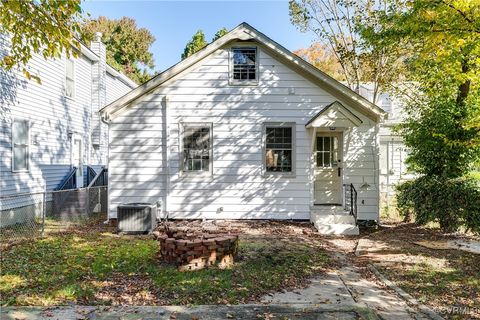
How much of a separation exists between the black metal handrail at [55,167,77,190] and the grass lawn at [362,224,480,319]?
11.8 m

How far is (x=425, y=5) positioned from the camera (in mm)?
7012

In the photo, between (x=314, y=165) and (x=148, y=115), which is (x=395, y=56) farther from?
(x=148, y=115)

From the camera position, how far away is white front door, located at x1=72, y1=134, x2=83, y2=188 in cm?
1499

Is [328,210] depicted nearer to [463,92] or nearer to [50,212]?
[463,92]

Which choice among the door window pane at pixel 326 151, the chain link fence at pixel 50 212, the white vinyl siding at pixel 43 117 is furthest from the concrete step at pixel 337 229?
the white vinyl siding at pixel 43 117

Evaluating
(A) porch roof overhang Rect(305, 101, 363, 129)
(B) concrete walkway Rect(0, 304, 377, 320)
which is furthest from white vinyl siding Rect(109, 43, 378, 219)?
(B) concrete walkway Rect(0, 304, 377, 320)

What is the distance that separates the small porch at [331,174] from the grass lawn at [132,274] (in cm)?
219

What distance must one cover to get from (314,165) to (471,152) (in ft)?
14.2

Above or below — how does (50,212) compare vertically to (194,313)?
above

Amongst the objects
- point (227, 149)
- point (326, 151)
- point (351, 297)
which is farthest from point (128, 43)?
point (351, 297)

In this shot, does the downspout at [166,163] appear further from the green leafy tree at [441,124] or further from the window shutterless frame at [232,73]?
the green leafy tree at [441,124]

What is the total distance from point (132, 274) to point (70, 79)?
11.7m

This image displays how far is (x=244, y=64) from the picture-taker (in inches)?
422

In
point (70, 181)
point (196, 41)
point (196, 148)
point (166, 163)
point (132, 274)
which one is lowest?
point (132, 274)
